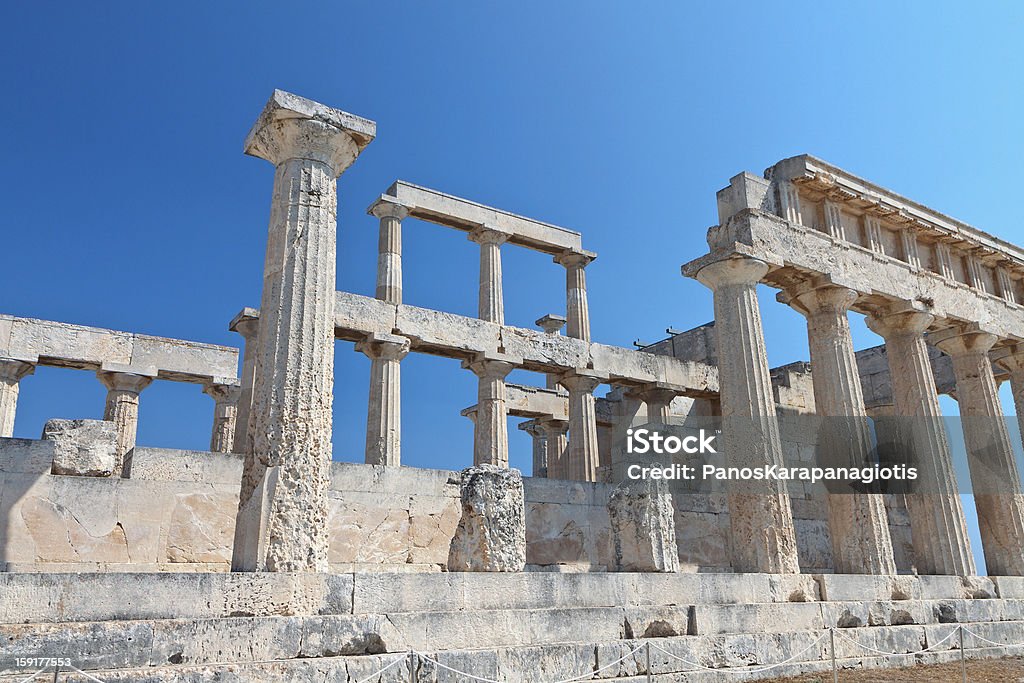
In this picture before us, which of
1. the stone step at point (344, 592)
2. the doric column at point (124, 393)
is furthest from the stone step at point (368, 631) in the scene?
the doric column at point (124, 393)

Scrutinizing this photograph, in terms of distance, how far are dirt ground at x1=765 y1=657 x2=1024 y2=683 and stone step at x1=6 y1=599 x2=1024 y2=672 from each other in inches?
32.0

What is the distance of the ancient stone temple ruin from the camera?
6.67m

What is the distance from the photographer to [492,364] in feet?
59.6

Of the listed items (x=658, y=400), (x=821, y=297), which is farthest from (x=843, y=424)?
(x=658, y=400)

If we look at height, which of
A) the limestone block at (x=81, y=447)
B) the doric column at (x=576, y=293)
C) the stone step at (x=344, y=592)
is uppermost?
the doric column at (x=576, y=293)

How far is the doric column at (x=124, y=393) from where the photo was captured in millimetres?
17828

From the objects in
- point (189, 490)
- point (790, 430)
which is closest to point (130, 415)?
point (189, 490)

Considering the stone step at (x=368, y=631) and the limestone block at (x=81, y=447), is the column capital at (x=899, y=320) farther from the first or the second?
the limestone block at (x=81, y=447)

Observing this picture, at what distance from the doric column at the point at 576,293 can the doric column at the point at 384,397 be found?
16.7 feet

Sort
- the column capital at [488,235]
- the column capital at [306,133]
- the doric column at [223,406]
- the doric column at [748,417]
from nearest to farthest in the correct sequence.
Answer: the column capital at [306,133] → the doric column at [748,417] → the doric column at [223,406] → the column capital at [488,235]

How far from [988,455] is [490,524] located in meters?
12.3

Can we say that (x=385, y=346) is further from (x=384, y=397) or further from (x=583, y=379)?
(x=583, y=379)

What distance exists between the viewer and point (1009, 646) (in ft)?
39.1

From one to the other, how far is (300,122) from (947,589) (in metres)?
11.9
